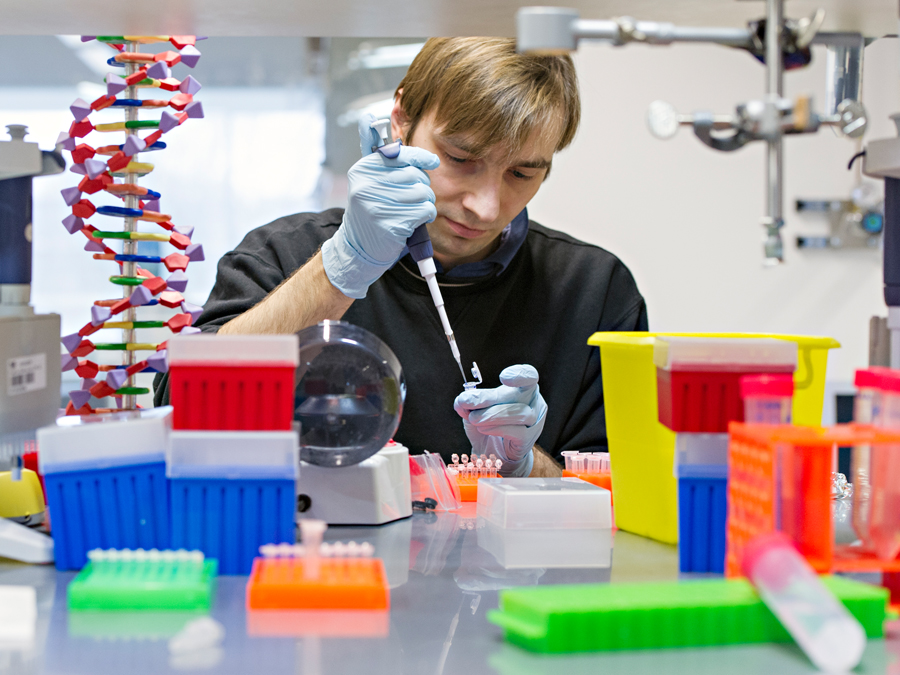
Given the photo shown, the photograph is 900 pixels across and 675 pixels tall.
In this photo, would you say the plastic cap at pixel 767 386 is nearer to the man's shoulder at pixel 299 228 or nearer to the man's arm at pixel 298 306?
the man's arm at pixel 298 306

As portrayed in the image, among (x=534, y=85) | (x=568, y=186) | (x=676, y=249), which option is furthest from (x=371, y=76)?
(x=534, y=85)

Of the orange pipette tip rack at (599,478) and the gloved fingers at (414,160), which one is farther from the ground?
the gloved fingers at (414,160)

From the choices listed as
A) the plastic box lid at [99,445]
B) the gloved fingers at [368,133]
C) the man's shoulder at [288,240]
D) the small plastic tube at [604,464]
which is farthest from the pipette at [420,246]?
the plastic box lid at [99,445]

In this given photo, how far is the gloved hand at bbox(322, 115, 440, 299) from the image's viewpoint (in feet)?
4.54

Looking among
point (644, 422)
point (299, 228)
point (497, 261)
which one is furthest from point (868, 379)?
point (299, 228)

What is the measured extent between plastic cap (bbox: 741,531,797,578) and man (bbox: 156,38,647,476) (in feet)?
2.37

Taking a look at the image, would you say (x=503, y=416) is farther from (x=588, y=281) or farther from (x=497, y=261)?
(x=588, y=281)

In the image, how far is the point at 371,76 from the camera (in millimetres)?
3480

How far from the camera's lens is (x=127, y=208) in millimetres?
1163

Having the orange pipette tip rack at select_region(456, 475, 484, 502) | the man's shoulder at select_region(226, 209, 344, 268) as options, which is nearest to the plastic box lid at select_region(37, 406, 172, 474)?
the orange pipette tip rack at select_region(456, 475, 484, 502)

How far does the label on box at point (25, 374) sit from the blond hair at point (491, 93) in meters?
0.93

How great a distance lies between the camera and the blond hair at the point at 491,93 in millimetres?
1574

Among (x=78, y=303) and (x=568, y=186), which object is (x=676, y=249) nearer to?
(x=568, y=186)

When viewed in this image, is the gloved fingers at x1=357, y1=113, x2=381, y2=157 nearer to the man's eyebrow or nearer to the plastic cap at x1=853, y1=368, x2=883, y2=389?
the man's eyebrow
